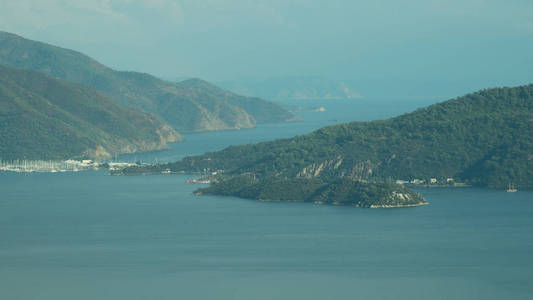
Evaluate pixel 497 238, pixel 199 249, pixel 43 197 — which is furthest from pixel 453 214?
pixel 43 197

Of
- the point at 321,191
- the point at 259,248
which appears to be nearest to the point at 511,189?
the point at 321,191

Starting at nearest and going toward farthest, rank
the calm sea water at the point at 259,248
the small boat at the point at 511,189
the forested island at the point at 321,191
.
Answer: the calm sea water at the point at 259,248, the forested island at the point at 321,191, the small boat at the point at 511,189

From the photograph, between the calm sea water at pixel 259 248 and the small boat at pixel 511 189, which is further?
the small boat at pixel 511 189

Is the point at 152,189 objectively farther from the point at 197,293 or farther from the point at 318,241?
the point at 197,293

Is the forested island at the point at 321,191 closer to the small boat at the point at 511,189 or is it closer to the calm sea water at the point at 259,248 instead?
the calm sea water at the point at 259,248

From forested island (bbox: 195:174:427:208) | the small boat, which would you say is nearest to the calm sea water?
the small boat

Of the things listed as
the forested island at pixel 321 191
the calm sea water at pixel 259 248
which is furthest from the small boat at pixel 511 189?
the forested island at pixel 321 191

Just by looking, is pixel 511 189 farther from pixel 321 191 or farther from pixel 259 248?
pixel 259 248

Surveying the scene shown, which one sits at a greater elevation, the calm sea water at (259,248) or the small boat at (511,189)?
the small boat at (511,189)
